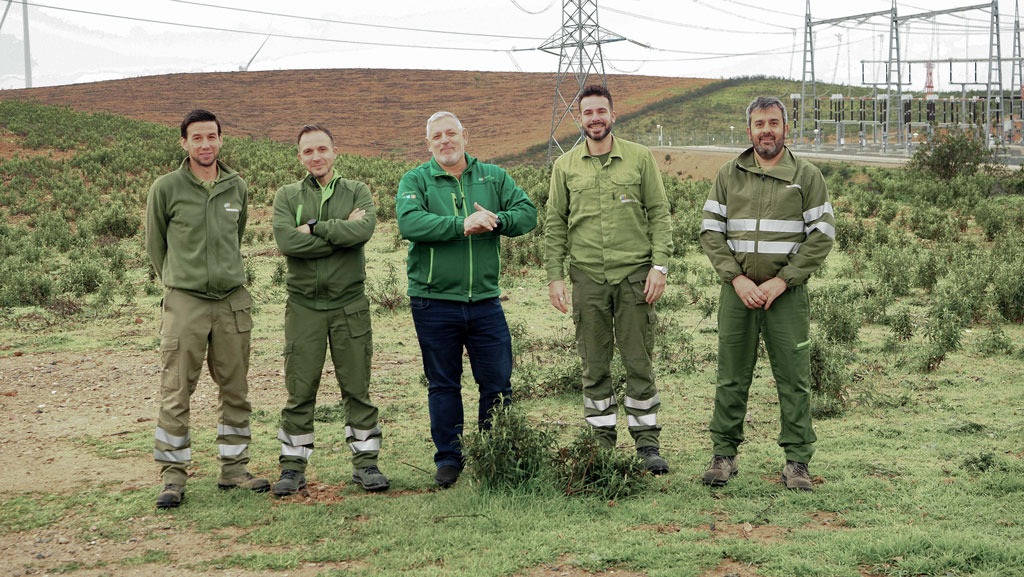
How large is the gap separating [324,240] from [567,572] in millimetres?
2173

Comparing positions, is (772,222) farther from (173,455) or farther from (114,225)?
(114,225)

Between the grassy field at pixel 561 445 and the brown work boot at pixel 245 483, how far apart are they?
11 centimetres

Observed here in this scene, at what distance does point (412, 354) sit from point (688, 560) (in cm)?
556

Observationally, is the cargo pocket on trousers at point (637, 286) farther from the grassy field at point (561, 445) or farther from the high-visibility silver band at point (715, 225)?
the grassy field at point (561, 445)

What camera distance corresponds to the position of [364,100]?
224ft

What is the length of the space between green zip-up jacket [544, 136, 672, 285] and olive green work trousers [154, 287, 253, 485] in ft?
6.03

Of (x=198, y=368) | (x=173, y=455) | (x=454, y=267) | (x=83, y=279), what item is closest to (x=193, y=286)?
(x=198, y=368)

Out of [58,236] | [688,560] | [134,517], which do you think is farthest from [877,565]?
[58,236]

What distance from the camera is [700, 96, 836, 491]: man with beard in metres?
4.68

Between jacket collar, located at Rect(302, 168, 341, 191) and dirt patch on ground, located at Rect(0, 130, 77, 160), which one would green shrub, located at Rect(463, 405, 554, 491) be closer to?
jacket collar, located at Rect(302, 168, 341, 191)

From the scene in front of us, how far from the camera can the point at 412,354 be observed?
907cm

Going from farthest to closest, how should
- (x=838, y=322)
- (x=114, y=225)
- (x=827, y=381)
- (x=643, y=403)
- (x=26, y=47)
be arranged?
(x=26, y=47)
(x=114, y=225)
(x=838, y=322)
(x=827, y=381)
(x=643, y=403)

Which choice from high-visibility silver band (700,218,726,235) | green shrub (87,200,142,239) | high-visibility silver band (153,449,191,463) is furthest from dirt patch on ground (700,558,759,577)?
green shrub (87,200,142,239)

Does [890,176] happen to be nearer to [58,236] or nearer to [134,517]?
[58,236]
